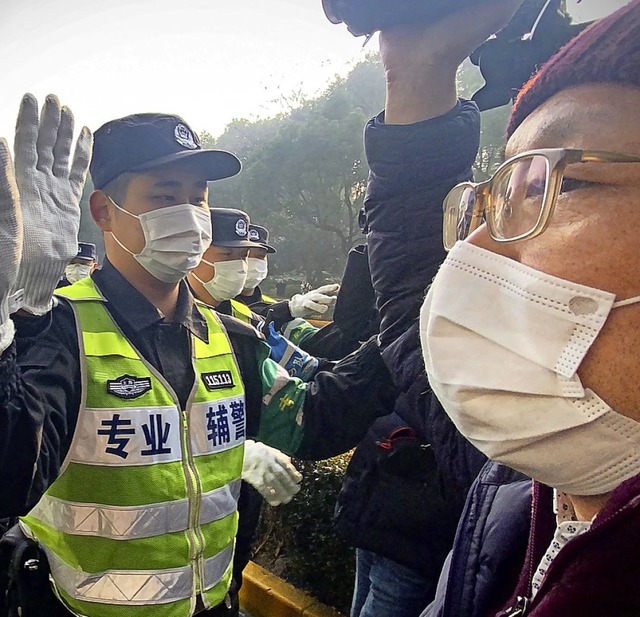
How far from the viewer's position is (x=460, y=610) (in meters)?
1.13

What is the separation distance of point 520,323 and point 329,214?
16279mm

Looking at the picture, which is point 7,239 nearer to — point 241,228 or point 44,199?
point 44,199

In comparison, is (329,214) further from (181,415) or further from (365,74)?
(181,415)

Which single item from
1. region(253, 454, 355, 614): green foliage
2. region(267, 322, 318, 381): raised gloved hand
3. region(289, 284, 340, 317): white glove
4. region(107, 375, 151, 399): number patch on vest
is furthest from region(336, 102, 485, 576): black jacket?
region(289, 284, 340, 317): white glove

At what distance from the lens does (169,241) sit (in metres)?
2.35

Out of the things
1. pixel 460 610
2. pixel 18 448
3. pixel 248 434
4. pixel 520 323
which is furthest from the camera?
pixel 248 434

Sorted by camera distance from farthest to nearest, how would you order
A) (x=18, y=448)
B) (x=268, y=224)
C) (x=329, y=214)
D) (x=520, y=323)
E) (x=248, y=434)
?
(x=268, y=224) < (x=329, y=214) < (x=248, y=434) < (x=18, y=448) < (x=520, y=323)

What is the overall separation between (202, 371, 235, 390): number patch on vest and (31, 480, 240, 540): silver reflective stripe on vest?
40cm

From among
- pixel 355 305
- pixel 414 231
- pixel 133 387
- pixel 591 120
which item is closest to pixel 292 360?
pixel 355 305

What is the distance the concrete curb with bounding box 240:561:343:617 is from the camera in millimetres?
3551

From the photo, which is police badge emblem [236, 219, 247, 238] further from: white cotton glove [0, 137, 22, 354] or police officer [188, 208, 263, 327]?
white cotton glove [0, 137, 22, 354]

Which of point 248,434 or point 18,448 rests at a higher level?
point 18,448

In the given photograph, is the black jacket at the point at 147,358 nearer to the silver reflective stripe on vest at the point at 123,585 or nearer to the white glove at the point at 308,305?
the silver reflective stripe on vest at the point at 123,585

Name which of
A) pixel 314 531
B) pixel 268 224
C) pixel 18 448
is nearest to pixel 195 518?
pixel 18 448
